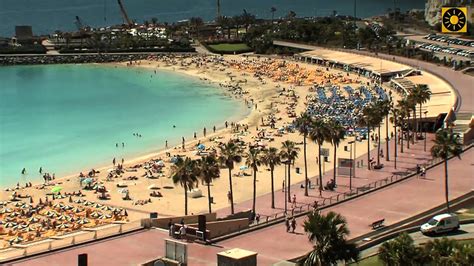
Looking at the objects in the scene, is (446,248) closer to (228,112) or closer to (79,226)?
(79,226)

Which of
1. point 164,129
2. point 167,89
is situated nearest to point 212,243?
point 164,129

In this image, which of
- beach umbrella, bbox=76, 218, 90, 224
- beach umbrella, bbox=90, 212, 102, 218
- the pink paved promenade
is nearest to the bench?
the pink paved promenade

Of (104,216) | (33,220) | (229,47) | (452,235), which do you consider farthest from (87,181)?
(229,47)

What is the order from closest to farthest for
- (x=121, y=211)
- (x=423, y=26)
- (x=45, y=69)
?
(x=121, y=211)
(x=45, y=69)
(x=423, y=26)

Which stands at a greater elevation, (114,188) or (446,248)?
(446,248)

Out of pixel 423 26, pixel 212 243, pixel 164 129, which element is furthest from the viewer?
pixel 423 26

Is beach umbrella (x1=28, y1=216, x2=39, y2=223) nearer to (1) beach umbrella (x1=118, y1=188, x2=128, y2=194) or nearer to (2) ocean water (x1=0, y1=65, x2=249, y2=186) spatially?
(1) beach umbrella (x1=118, y1=188, x2=128, y2=194)

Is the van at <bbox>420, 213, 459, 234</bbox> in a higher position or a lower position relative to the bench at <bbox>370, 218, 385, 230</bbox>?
higher
